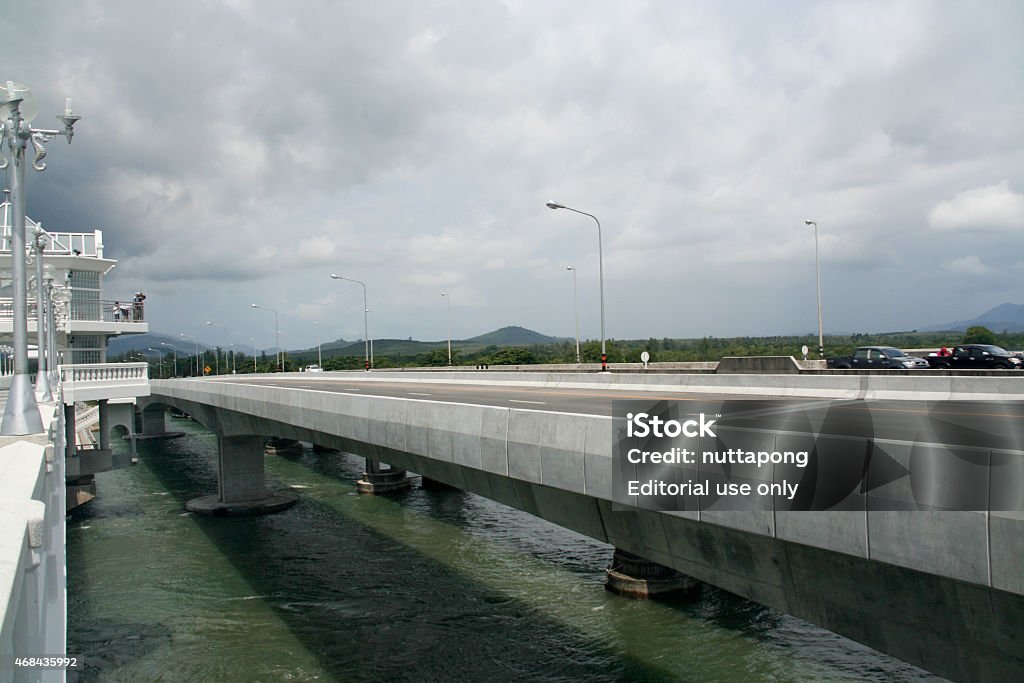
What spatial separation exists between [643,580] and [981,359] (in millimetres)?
21170

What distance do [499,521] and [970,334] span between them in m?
43.1

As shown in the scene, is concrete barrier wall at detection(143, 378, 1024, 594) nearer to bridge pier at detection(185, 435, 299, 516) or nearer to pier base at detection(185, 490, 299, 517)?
pier base at detection(185, 490, 299, 517)

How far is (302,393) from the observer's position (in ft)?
64.5

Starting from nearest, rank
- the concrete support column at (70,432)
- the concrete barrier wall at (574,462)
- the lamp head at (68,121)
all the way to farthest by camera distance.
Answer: the concrete barrier wall at (574,462) → the lamp head at (68,121) → the concrete support column at (70,432)

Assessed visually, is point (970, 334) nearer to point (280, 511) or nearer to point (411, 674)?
point (280, 511)

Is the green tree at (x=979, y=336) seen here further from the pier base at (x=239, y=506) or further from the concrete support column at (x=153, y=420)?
the concrete support column at (x=153, y=420)

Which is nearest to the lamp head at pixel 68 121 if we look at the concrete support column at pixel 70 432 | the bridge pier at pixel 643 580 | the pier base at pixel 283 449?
the bridge pier at pixel 643 580

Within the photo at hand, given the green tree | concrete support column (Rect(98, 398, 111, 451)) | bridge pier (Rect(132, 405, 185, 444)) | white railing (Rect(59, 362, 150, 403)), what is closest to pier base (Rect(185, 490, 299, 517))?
concrete support column (Rect(98, 398, 111, 451))

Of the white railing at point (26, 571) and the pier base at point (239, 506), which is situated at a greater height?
the white railing at point (26, 571)

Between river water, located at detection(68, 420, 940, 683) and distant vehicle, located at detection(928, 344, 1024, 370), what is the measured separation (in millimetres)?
18713

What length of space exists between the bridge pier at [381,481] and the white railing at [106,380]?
1217cm

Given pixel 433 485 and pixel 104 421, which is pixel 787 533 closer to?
pixel 433 485

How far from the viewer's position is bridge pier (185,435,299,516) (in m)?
34.5

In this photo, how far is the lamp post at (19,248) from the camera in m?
Result: 9.53
